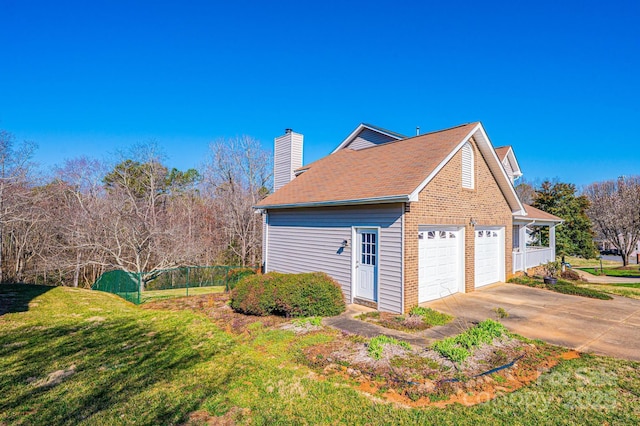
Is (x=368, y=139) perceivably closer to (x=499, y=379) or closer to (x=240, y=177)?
(x=240, y=177)

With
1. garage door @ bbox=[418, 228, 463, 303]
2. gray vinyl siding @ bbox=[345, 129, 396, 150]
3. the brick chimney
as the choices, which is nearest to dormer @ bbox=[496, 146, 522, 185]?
gray vinyl siding @ bbox=[345, 129, 396, 150]

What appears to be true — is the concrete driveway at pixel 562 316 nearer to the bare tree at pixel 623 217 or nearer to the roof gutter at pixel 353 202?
the roof gutter at pixel 353 202

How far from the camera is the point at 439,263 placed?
11.1 meters

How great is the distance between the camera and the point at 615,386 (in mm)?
5051

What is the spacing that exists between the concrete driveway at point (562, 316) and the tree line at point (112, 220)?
14205 millimetres

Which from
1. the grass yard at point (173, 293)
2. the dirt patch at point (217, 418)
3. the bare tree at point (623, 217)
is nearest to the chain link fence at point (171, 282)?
the grass yard at point (173, 293)

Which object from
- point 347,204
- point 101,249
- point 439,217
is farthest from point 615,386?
point 101,249

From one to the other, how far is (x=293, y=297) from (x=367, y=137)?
12.3m

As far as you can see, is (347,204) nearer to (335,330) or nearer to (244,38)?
(335,330)

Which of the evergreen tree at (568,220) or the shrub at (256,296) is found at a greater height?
the evergreen tree at (568,220)

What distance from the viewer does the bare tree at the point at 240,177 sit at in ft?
91.4

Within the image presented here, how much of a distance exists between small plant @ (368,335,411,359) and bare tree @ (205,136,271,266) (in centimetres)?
2190

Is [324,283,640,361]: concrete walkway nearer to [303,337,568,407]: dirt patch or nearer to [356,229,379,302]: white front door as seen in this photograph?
[356,229,379,302]: white front door

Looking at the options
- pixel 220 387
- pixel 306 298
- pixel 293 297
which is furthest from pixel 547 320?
pixel 220 387
